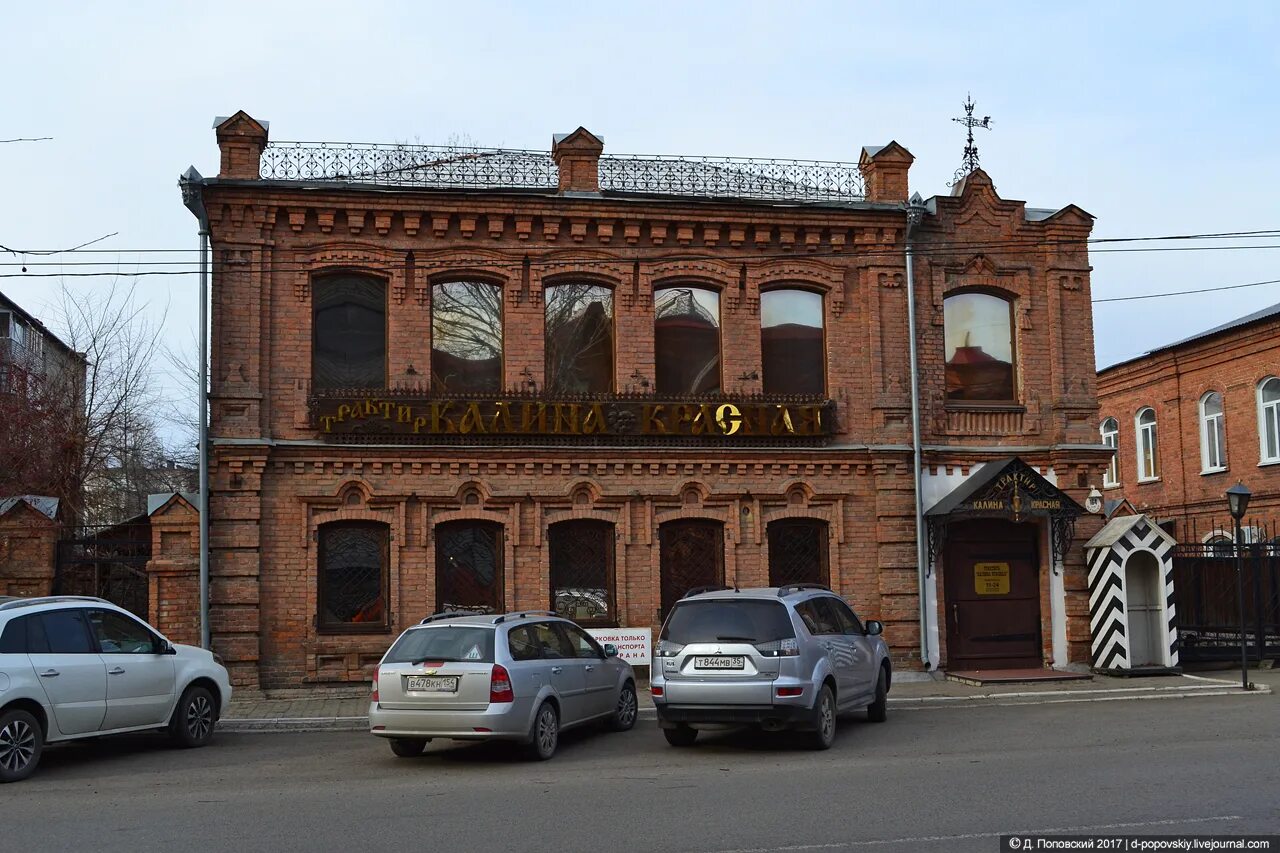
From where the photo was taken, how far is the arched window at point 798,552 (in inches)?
798

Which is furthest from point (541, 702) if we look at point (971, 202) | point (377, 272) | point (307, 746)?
point (971, 202)

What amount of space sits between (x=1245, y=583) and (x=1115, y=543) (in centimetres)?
336

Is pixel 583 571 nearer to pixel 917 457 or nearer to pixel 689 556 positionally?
pixel 689 556

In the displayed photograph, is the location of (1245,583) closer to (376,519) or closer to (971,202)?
(971,202)

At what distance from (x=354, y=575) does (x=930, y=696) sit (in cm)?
862

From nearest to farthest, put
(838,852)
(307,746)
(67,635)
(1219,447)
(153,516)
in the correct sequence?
(838,852) → (67,635) → (307,746) → (153,516) → (1219,447)

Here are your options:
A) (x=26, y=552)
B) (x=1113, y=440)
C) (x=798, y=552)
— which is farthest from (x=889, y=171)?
(x=1113, y=440)

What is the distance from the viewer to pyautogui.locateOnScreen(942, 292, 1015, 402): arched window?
21.0m

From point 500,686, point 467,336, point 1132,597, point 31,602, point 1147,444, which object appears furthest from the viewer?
point 1147,444

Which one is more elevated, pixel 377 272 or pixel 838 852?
pixel 377 272

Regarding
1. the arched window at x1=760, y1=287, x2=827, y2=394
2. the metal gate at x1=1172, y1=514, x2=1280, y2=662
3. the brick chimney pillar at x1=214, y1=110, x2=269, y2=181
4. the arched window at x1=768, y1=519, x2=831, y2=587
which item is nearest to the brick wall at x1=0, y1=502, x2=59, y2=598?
the brick chimney pillar at x1=214, y1=110, x2=269, y2=181

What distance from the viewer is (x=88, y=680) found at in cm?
1245

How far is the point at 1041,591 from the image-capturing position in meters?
20.8

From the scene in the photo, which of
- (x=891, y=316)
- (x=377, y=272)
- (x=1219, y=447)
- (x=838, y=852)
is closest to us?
(x=838, y=852)
